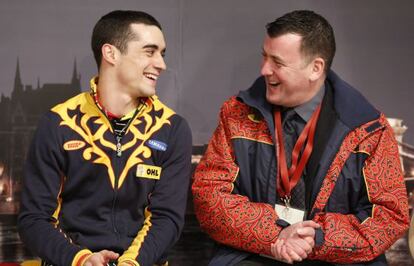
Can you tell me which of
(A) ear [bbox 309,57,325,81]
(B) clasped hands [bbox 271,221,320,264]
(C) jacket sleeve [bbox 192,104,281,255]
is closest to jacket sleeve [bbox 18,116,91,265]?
(C) jacket sleeve [bbox 192,104,281,255]

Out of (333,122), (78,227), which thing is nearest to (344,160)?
(333,122)

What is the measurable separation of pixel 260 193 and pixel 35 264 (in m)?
1.03

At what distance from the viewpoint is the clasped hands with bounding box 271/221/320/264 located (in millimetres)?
2498

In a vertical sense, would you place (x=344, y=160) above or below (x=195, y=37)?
below

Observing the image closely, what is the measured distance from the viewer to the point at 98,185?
258 centimetres

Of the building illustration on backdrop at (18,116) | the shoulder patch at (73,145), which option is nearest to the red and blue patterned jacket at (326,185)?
the shoulder patch at (73,145)

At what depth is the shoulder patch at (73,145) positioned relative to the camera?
255 centimetres

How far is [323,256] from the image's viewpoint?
257cm

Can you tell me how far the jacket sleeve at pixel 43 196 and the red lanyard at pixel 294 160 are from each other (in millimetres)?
848

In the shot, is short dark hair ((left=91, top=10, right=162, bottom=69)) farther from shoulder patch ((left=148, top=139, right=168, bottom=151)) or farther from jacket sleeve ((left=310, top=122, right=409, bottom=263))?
jacket sleeve ((left=310, top=122, right=409, bottom=263))

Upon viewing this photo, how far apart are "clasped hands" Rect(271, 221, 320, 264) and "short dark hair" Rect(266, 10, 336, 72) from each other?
2.37 feet

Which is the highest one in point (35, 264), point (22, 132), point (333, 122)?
point (333, 122)

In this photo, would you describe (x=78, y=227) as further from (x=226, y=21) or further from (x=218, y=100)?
(x=226, y=21)

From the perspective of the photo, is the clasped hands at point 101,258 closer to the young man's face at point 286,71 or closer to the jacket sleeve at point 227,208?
the jacket sleeve at point 227,208
